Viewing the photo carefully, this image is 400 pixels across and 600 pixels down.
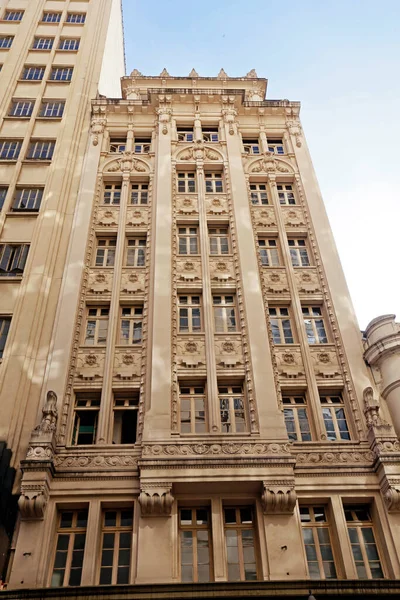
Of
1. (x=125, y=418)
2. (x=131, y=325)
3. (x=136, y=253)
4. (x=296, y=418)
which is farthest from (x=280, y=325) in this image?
(x=136, y=253)

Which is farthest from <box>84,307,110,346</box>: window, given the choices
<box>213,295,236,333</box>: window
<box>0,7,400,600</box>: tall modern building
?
<box>213,295,236,333</box>: window

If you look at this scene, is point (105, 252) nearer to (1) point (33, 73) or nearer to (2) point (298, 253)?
(2) point (298, 253)

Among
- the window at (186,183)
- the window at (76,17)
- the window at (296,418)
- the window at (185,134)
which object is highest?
the window at (76,17)

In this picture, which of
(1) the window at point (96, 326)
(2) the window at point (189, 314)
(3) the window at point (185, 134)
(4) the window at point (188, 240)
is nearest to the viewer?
(1) the window at point (96, 326)

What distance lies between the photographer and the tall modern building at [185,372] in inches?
598

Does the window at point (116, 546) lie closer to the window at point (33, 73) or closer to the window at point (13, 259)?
the window at point (13, 259)

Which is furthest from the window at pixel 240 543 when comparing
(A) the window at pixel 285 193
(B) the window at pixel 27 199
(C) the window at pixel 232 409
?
(B) the window at pixel 27 199

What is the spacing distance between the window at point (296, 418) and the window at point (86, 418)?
6417 mm

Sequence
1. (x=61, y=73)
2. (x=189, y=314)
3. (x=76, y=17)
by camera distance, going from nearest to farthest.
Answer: (x=189, y=314) < (x=61, y=73) < (x=76, y=17)

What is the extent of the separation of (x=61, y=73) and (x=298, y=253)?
1979cm

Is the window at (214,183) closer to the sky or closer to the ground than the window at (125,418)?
closer to the sky

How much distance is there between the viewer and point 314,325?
2117 cm

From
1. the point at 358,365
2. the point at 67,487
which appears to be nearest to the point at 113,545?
the point at 67,487

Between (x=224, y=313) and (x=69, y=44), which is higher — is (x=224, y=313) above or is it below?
below
